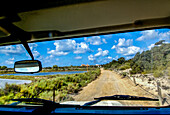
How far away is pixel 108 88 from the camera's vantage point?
1869 mm

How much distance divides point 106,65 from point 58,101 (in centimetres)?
103

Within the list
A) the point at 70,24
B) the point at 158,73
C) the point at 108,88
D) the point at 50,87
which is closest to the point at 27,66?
the point at 50,87

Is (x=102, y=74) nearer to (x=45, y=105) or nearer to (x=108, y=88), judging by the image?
(x=108, y=88)

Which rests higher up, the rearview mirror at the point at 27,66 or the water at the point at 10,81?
the rearview mirror at the point at 27,66

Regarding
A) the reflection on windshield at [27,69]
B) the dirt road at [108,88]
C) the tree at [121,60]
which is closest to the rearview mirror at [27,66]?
the reflection on windshield at [27,69]

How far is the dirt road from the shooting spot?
5.77 ft

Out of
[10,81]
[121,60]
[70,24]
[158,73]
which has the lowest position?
[10,81]

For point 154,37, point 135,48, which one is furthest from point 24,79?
point 154,37

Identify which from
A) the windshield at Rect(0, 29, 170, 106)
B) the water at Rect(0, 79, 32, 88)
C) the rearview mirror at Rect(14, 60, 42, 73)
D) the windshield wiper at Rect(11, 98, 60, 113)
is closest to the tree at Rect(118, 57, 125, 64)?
the windshield at Rect(0, 29, 170, 106)

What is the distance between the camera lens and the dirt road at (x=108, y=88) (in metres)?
1.76

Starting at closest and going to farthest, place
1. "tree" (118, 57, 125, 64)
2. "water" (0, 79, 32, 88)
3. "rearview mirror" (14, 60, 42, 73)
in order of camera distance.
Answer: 1. "tree" (118, 57, 125, 64)
2. "rearview mirror" (14, 60, 42, 73)
3. "water" (0, 79, 32, 88)

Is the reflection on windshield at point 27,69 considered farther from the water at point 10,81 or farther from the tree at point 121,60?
the tree at point 121,60

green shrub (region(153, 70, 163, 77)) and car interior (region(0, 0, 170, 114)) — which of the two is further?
green shrub (region(153, 70, 163, 77))

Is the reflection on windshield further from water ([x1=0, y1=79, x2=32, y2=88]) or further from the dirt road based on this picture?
the dirt road
